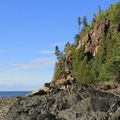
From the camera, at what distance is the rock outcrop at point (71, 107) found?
3575cm

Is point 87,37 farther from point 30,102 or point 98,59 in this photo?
point 30,102

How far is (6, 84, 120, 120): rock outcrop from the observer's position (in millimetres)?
35750

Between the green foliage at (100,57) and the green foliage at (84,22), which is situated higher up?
the green foliage at (84,22)

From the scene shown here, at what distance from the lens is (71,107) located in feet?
123

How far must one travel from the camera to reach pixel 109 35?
134 meters

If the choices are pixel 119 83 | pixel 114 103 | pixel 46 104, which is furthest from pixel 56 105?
pixel 119 83

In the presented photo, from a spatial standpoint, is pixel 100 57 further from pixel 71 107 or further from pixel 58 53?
pixel 71 107

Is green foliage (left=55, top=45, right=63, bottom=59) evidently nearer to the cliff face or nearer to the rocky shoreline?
the cliff face

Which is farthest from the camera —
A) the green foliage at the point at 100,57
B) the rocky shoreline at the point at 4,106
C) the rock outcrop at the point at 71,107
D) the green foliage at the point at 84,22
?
the green foliage at the point at 84,22

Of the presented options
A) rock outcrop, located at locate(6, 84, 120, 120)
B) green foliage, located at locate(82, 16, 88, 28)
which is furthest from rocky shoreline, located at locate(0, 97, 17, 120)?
green foliage, located at locate(82, 16, 88, 28)

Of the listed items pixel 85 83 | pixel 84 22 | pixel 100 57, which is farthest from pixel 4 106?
pixel 84 22

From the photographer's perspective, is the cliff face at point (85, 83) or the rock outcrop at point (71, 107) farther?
the cliff face at point (85, 83)

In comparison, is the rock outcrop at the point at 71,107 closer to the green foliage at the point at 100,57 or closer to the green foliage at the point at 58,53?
the green foliage at the point at 100,57

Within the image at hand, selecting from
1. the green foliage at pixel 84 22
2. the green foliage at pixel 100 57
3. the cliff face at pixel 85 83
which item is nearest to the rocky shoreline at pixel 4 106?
the cliff face at pixel 85 83
